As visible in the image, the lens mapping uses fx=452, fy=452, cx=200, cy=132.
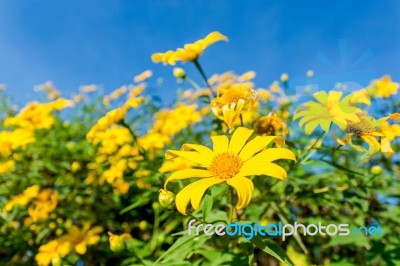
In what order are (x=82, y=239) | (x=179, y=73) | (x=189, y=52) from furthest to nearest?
(x=82, y=239) → (x=179, y=73) → (x=189, y=52)

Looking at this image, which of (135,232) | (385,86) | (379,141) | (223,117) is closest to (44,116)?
(135,232)

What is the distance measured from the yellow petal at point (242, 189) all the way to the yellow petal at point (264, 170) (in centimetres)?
2

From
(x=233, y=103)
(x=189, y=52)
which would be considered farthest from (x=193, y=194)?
(x=189, y=52)

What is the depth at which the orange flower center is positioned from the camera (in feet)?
2.74

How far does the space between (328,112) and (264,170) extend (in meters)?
0.27

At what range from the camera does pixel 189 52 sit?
1396 millimetres

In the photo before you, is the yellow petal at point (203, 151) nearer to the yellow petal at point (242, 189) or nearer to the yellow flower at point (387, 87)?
the yellow petal at point (242, 189)

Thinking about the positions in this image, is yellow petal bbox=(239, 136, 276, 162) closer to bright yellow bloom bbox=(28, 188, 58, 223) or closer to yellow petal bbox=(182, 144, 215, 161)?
yellow petal bbox=(182, 144, 215, 161)

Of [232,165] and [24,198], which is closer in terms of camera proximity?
[232,165]

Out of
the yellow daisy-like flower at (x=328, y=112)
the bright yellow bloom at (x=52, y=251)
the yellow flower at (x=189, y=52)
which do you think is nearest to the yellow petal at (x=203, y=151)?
the yellow daisy-like flower at (x=328, y=112)

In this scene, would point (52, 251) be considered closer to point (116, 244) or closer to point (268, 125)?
point (116, 244)

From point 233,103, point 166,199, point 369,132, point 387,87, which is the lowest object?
point 166,199

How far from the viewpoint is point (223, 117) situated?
1.08 metres

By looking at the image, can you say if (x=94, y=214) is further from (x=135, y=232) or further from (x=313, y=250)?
(x=313, y=250)
